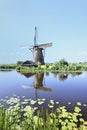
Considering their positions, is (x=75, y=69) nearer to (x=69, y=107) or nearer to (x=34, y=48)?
(x=34, y=48)

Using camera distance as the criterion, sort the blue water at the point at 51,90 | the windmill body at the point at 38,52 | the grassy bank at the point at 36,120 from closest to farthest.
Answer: the grassy bank at the point at 36,120 → the blue water at the point at 51,90 → the windmill body at the point at 38,52

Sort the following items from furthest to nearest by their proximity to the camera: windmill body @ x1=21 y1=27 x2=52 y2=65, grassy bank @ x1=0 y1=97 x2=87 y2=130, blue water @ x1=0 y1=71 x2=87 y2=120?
windmill body @ x1=21 y1=27 x2=52 y2=65
blue water @ x1=0 y1=71 x2=87 y2=120
grassy bank @ x1=0 y1=97 x2=87 y2=130

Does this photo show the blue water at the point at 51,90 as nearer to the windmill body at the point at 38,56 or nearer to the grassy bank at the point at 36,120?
the grassy bank at the point at 36,120

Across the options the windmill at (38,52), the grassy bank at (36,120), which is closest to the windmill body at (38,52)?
the windmill at (38,52)

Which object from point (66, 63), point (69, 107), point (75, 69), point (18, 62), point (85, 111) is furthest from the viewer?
point (18, 62)

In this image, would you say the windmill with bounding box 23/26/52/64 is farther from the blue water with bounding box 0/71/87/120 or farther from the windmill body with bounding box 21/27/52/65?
the blue water with bounding box 0/71/87/120

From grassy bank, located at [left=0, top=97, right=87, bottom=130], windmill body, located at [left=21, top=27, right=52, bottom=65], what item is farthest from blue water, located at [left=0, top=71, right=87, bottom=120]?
windmill body, located at [left=21, top=27, right=52, bottom=65]

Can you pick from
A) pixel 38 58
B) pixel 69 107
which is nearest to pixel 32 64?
pixel 38 58

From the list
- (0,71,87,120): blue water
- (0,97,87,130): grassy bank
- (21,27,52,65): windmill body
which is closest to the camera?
(0,97,87,130): grassy bank

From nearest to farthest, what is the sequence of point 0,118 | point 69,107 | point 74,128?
1. point 0,118
2. point 74,128
3. point 69,107

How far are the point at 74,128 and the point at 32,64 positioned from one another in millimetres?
37520

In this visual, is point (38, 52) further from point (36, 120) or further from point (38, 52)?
point (36, 120)

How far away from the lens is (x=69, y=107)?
869 centimetres

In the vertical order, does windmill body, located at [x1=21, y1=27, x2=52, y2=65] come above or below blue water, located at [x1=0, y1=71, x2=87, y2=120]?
above
